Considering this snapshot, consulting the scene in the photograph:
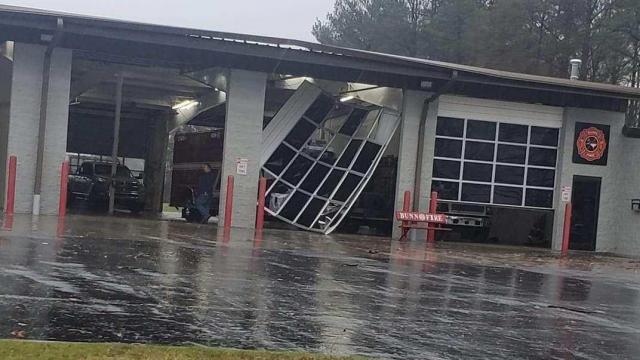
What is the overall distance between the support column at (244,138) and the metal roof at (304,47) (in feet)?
5.18

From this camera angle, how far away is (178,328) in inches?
248

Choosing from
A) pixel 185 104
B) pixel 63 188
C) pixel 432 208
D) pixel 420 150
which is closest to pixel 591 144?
pixel 420 150

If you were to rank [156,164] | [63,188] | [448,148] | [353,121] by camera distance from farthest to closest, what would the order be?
1. [156,164]
2. [353,121]
3. [448,148]
4. [63,188]

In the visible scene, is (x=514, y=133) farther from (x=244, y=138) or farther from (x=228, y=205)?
(x=228, y=205)

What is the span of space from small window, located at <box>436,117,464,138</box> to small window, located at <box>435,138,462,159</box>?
22 cm

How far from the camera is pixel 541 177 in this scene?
924 inches

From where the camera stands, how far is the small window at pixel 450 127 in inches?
892

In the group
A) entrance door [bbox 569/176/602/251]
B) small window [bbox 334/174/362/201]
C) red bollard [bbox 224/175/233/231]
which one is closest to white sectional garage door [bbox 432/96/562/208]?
entrance door [bbox 569/176/602/251]

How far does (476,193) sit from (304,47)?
7580mm

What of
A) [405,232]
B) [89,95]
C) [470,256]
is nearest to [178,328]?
[470,256]

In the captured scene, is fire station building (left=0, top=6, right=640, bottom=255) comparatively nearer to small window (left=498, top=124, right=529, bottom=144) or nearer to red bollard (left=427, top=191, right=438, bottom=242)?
small window (left=498, top=124, right=529, bottom=144)

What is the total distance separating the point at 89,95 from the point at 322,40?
106 feet

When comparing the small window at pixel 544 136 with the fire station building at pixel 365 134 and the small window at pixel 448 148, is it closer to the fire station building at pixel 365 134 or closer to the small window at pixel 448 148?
the fire station building at pixel 365 134

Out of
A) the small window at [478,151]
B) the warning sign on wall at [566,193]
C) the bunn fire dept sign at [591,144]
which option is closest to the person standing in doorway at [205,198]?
the small window at [478,151]
